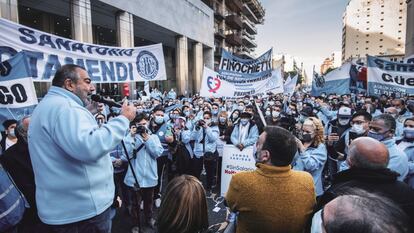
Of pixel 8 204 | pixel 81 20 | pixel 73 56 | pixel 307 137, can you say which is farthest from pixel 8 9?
pixel 307 137

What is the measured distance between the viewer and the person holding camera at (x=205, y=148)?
579 centimetres

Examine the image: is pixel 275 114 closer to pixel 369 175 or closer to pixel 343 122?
pixel 343 122

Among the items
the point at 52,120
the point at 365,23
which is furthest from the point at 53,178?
the point at 365,23

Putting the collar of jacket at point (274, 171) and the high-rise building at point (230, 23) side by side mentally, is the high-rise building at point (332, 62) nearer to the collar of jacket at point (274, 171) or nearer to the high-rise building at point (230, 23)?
the high-rise building at point (230, 23)

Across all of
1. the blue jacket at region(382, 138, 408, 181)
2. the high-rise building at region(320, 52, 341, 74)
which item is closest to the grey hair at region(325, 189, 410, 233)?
the blue jacket at region(382, 138, 408, 181)

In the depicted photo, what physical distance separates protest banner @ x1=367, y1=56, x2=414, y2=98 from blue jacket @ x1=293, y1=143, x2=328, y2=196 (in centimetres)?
618

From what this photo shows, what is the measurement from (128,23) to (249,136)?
58.9 feet

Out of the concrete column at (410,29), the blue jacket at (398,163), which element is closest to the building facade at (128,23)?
the blue jacket at (398,163)

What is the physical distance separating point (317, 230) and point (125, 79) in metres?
4.98

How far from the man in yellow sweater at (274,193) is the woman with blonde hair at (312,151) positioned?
136cm

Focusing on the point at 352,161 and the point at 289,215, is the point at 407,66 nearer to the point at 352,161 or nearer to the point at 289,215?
the point at 352,161

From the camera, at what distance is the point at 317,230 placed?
120cm

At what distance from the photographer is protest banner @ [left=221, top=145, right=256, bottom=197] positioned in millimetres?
4758

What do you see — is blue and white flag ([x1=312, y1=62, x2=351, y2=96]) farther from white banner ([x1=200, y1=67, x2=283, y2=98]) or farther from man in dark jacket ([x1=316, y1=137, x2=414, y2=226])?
man in dark jacket ([x1=316, y1=137, x2=414, y2=226])
